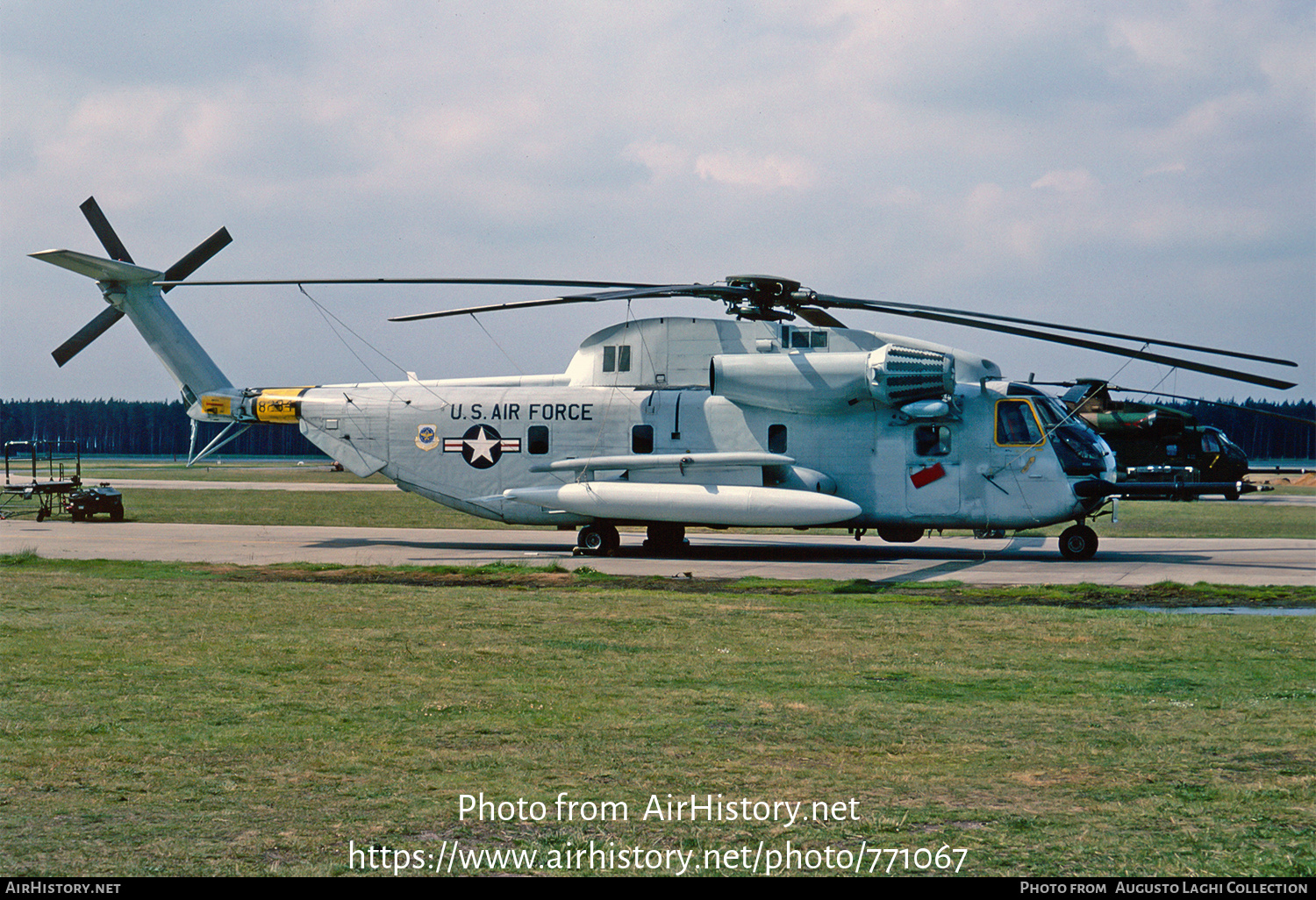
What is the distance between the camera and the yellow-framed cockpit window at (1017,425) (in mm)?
20984

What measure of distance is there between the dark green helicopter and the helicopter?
52.8ft

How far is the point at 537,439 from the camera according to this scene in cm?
2319

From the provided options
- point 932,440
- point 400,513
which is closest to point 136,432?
point 400,513

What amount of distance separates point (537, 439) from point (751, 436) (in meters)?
4.44

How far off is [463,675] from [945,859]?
17.6ft

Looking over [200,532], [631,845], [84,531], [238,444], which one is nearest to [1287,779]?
[631,845]

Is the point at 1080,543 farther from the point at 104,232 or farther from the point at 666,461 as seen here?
the point at 104,232

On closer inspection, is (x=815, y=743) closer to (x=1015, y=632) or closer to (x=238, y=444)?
(x=1015, y=632)

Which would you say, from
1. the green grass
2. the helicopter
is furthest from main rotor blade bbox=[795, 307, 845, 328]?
the green grass

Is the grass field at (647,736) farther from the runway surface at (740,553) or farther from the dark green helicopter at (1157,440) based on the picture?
the dark green helicopter at (1157,440)

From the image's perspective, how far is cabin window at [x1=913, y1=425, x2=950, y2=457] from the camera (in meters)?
21.2

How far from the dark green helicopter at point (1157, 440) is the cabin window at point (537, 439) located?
65.0 ft

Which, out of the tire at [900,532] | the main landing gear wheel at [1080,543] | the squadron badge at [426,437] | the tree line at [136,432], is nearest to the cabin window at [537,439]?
the squadron badge at [426,437]

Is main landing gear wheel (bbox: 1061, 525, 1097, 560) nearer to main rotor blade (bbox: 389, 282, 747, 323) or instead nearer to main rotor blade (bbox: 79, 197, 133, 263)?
main rotor blade (bbox: 389, 282, 747, 323)
